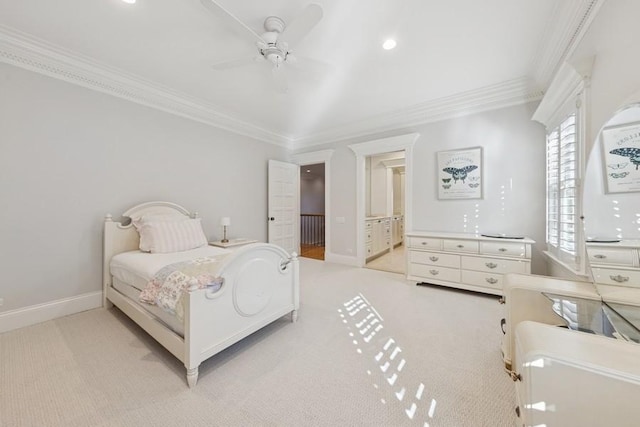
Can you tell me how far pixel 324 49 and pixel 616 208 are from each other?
2566mm

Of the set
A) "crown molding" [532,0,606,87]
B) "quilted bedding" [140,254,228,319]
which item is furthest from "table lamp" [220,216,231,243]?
"crown molding" [532,0,606,87]

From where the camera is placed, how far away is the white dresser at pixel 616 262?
3.98ft

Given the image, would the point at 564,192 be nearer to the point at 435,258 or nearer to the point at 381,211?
the point at 435,258

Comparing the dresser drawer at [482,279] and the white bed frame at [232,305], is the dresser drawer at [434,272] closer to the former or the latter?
the dresser drawer at [482,279]

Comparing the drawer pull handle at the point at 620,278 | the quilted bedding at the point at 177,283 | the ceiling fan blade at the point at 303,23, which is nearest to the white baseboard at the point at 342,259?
the quilted bedding at the point at 177,283

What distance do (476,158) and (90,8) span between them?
4.50 meters

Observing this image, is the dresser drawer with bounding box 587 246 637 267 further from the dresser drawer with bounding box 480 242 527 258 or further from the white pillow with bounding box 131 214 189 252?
the white pillow with bounding box 131 214 189 252

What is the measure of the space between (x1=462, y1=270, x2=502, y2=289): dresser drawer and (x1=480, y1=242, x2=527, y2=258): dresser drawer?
283 mm

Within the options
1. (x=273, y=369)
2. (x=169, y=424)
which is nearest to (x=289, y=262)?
(x=273, y=369)

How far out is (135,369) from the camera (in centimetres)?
166

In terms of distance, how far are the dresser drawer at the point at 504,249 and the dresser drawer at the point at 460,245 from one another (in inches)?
3.4

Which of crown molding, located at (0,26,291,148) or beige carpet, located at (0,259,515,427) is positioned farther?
crown molding, located at (0,26,291,148)

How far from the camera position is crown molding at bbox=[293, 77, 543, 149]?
2979 mm

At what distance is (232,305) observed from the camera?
5.72 ft
